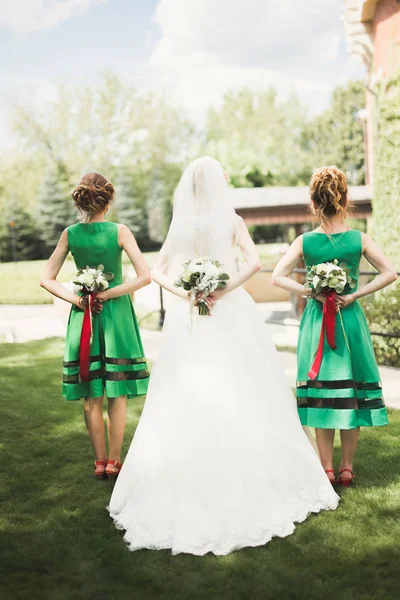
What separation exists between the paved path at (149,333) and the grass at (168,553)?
1.97 meters

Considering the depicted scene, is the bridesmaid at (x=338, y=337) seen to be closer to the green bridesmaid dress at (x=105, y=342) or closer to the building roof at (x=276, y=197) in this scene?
the green bridesmaid dress at (x=105, y=342)

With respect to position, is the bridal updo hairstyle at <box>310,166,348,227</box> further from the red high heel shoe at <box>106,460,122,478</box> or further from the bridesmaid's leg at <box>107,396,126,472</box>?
the red high heel shoe at <box>106,460,122,478</box>

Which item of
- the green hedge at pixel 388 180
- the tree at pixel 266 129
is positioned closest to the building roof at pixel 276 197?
the green hedge at pixel 388 180

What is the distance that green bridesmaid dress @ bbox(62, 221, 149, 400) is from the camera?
4.50 m

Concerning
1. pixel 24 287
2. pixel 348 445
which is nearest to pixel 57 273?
pixel 348 445

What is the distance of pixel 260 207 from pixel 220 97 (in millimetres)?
53915

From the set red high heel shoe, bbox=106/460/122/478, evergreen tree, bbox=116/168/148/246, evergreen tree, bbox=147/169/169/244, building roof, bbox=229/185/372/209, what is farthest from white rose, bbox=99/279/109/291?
evergreen tree, bbox=147/169/169/244

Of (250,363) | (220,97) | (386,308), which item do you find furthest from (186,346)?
(220,97)

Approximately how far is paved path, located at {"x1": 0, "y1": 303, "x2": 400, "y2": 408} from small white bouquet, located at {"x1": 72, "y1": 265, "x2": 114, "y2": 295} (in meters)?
2.00

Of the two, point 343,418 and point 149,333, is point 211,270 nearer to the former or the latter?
point 343,418

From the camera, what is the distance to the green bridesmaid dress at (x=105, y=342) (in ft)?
14.8

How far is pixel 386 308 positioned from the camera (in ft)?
27.9

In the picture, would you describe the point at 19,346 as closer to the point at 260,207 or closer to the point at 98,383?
the point at 260,207

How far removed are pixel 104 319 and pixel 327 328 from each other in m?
1.56
